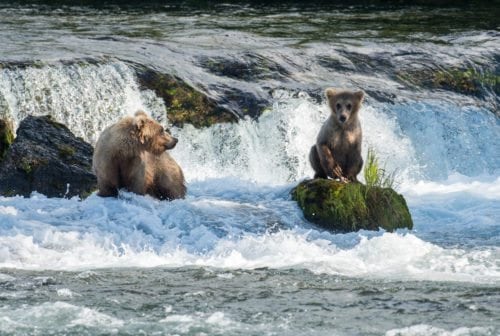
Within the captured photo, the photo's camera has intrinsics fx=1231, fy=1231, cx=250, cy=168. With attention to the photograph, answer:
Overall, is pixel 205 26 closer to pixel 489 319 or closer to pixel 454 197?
pixel 454 197

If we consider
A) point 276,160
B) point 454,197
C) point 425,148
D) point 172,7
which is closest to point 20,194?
point 276,160

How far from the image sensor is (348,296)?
1022 centimetres

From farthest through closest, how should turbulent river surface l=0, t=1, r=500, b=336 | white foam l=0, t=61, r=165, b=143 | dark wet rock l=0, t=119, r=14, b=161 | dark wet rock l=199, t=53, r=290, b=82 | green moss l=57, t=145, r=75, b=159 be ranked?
dark wet rock l=199, t=53, r=290, b=82 → white foam l=0, t=61, r=165, b=143 → dark wet rock l=0, t=119, r=14, b=161 → green moss l=57, t=145, r=75, b=159 → turbulent river surface l=0, t=1, r=500, b=336

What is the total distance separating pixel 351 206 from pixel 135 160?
90.5 inches

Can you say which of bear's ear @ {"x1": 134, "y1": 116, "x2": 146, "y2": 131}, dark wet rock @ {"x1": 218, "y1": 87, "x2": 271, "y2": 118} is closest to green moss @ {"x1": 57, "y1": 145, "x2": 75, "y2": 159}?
bear's ear @ {"x1": 134, "y1": 116, "x2": 146, "y2": 131}

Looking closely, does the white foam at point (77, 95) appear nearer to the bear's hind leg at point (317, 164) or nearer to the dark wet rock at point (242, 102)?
the dark wet rock at point (242, 102)

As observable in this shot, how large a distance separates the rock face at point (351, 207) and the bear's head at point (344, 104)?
3.21ft

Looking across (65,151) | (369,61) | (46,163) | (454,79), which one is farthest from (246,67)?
(46,163)

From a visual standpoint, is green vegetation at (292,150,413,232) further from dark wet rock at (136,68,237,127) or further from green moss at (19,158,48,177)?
dark wet rock at (136,68,237,127)

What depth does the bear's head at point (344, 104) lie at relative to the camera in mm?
13758

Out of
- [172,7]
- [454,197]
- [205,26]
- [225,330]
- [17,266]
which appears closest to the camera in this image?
[225,330]

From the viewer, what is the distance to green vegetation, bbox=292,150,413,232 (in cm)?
1281

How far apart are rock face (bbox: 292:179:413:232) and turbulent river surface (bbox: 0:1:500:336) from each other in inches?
6.9

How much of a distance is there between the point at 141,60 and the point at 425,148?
4.37m
